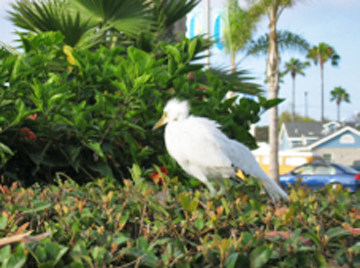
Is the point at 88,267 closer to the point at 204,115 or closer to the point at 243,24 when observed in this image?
the point at 204,115

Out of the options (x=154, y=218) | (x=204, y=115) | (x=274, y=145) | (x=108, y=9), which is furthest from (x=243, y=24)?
(x=154, y=218)

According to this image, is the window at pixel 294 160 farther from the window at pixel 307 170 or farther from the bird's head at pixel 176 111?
the bird's head at pixel 176 111

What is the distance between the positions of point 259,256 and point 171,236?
331 millimetres

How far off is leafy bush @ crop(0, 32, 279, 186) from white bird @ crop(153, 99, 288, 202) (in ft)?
1.29

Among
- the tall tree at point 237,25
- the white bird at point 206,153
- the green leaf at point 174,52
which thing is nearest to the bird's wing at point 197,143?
the white bird at point 206,153

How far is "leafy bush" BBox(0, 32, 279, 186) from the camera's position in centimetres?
278

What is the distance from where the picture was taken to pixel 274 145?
53.3ft

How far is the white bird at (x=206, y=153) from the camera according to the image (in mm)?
2436

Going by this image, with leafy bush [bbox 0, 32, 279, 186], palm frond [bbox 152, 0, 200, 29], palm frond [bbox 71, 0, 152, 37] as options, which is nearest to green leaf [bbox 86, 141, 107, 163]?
leafy bush [bbox 0, 32, 279, 186]

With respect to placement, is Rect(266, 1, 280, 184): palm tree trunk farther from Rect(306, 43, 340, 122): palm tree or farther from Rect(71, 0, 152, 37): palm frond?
Rect(306, 43, 340, 122): palm tree

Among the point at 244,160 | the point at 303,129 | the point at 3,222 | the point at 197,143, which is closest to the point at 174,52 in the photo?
the point at 197,143

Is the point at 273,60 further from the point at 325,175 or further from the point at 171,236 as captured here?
the point at 171,236

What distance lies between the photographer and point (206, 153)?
2.46 metres

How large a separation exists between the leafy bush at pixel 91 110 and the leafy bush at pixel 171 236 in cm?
120
